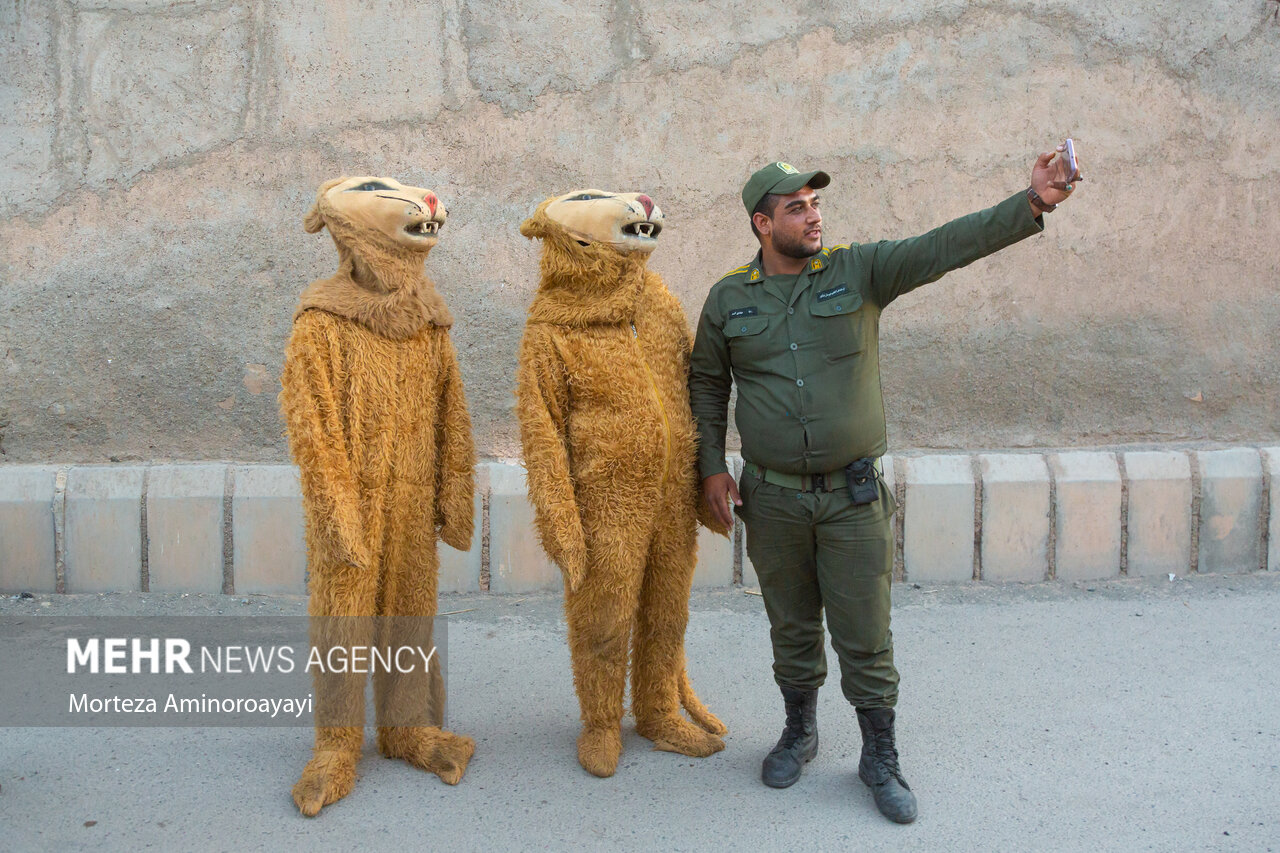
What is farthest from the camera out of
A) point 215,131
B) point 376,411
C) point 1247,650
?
point 215,131

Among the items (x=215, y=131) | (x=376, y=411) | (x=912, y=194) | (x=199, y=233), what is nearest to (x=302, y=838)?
(x=376, y=411)

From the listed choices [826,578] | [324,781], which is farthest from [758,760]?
[324,781]

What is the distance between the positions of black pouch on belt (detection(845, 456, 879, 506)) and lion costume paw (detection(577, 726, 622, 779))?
107 cm

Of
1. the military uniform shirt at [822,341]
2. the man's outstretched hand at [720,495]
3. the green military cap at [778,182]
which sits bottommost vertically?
the man's outstretched hand at [720,495]

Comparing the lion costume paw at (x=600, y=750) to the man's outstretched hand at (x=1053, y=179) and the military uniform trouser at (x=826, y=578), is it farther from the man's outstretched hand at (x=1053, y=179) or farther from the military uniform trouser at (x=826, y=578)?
the man's outstretched hand at (x=1053, y=179)

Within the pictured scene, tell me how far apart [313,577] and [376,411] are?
0.53m

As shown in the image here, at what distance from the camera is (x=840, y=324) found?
120 inches

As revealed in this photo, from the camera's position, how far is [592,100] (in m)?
4.79

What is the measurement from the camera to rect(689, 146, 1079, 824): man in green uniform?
3012 millimetres

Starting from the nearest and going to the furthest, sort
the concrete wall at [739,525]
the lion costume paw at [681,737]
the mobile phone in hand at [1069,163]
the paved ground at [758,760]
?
the mobile phone in hand at [1069,163] < the paved ground at [758,760] < the lion costume paw at [681,737] < the concrete wall at [739,525]

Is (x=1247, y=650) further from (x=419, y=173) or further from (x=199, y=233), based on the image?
(x=199, y=233)

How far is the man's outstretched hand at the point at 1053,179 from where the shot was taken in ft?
9.01

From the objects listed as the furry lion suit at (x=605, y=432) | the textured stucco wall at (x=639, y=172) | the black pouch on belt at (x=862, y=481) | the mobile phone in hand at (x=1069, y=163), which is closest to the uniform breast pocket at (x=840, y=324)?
the black pouch on belt at (x=862, y=481)

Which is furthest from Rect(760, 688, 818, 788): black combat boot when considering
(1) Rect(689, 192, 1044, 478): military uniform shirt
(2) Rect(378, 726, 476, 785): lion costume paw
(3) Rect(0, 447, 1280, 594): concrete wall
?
(3) Rect(0, 447, 1280, 594): concrete wall
